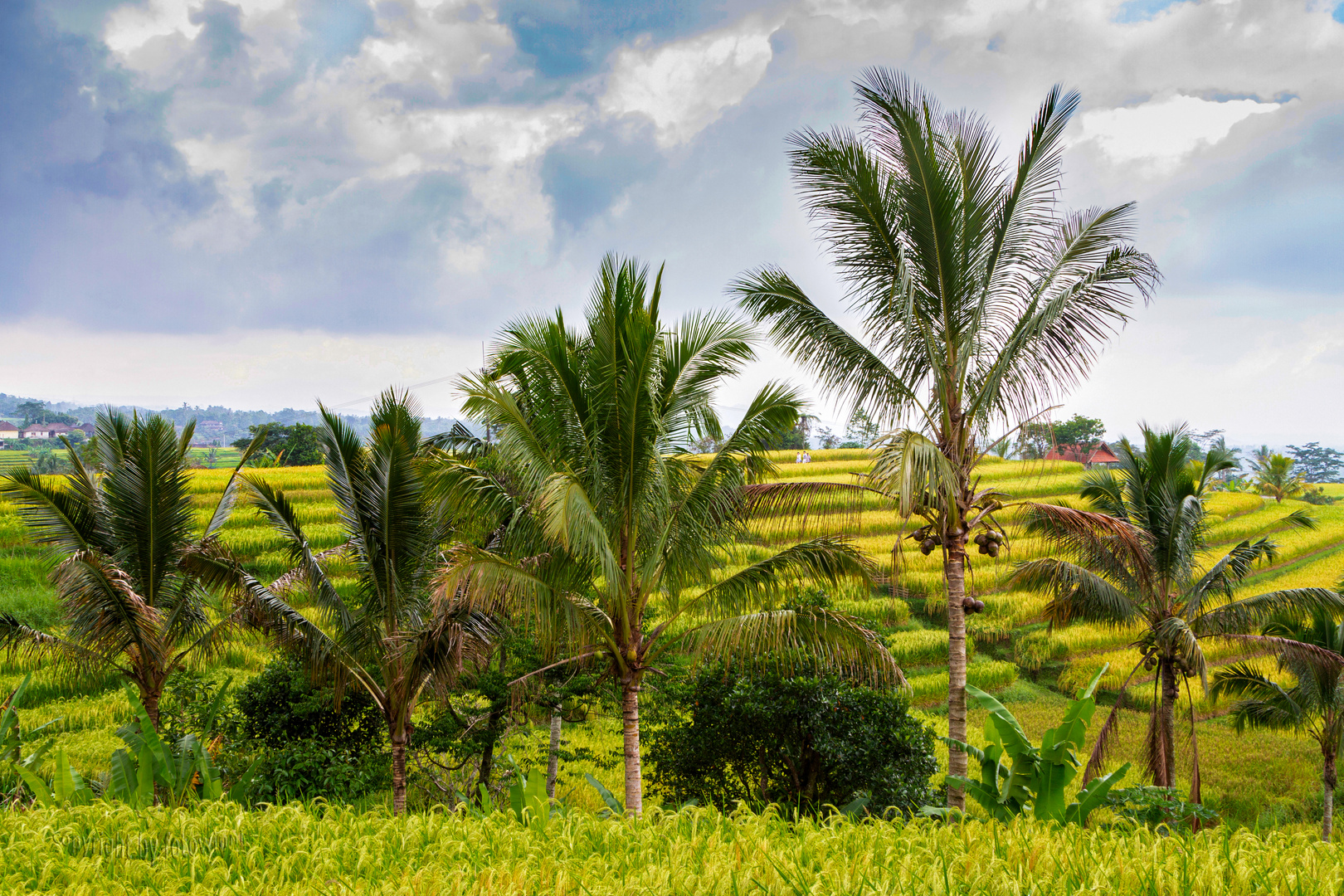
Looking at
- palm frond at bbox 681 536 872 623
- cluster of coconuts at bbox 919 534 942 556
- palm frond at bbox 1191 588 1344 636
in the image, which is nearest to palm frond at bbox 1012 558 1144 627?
palm frond at bbox 1191 588 1344 636

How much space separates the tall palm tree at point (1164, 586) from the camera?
1064 cm

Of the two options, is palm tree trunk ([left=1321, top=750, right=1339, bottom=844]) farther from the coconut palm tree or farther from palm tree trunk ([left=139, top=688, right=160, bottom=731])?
the coconut palm tree

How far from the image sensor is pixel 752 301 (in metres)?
8.19

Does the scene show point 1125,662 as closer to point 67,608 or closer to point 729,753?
point 729,753

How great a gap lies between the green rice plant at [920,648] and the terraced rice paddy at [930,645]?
0.03m

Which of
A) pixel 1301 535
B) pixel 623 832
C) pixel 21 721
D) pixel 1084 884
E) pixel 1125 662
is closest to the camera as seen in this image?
pixel 1084 884

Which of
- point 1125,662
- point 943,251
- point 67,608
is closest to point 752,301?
point 943,251

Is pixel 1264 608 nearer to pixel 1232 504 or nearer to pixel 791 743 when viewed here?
pixel 791 743

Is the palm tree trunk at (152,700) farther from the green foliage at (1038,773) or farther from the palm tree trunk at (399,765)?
the green foliage at (1038,773)

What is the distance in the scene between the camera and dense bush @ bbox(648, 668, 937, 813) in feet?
28.3

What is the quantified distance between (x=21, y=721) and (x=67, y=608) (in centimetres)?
611

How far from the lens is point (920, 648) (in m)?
17.6

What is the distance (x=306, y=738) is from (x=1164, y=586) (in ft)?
40.1

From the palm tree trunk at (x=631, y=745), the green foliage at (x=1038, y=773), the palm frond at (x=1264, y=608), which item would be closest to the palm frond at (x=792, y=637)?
the palm tree trunk at (x=631, y=745)
